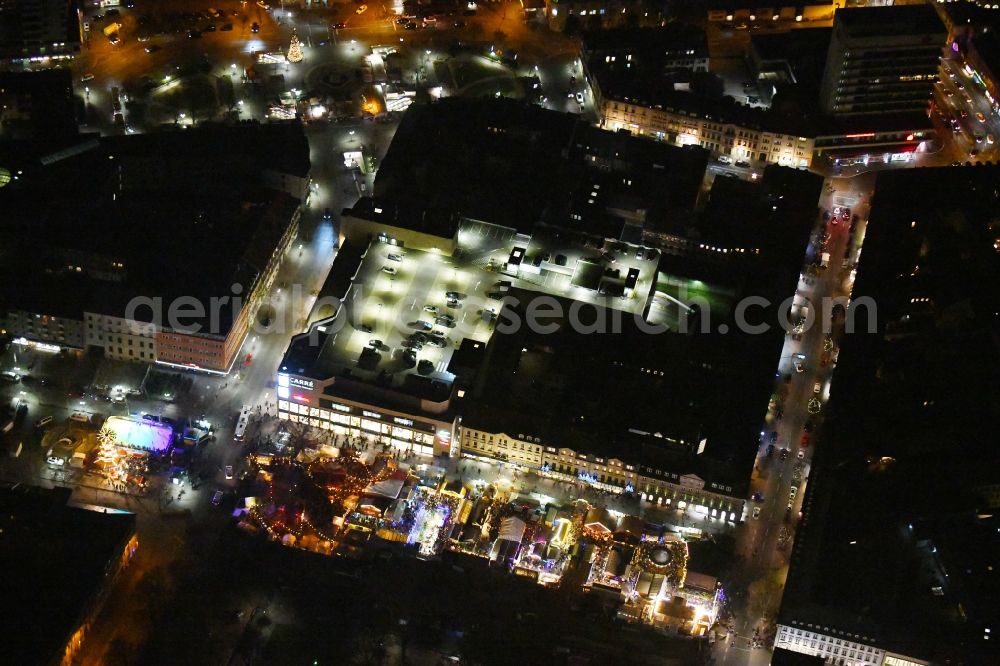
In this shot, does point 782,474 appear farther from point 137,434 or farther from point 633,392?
point 137,434

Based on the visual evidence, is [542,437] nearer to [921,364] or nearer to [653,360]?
[653,360]

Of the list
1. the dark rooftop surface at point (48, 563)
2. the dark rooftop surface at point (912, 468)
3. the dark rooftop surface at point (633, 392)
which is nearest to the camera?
the dark rooftop surface at point (48, 563)

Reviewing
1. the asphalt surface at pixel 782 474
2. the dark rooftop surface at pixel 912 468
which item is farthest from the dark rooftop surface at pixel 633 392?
the dark rooftop surface at pixel 912 468

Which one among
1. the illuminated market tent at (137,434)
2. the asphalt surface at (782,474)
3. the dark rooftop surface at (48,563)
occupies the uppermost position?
the asphalt surface at (782,474)

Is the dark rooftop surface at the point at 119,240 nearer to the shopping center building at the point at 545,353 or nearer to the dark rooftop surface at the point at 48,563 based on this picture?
the shopping center building at the point at 545,353

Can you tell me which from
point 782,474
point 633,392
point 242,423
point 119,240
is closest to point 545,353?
point 633,392

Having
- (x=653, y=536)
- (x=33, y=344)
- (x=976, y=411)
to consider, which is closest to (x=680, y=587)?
(x=653, y=536)
